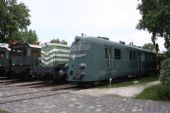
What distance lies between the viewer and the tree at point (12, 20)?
39.8m

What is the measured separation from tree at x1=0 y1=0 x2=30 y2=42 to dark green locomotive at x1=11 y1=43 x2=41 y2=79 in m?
12.5

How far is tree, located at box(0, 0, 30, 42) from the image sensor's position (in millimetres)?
39775

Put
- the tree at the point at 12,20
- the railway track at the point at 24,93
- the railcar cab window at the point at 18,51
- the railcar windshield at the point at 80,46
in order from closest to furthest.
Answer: the railway track at the point at 24,93 < the railcar windshield at the point at 80,46 < the railcar cab window at the point at 18,51 < the tree at the point at 12,20

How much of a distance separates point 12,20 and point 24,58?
50.7 ft

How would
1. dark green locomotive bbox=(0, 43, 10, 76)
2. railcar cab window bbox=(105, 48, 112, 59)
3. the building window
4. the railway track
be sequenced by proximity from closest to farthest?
1. the railway track
2. railcar cab window bbox=(105, 48, 112, 59)
3. the building window
4. dark green locomotive bbox=(0, 43, 10, 76)

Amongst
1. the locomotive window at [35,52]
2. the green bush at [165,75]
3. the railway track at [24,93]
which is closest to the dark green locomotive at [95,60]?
the railway track at [24,93]

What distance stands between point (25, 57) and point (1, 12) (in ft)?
43.8

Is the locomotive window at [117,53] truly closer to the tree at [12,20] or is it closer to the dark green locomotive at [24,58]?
the dark green locomotive at [24,58]

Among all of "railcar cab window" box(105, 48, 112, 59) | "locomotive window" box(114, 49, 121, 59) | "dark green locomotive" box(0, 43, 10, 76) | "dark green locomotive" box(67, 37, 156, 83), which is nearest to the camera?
"dark green locomotive" box(67, 37, 156, 83)

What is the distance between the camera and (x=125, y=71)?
2491 cm

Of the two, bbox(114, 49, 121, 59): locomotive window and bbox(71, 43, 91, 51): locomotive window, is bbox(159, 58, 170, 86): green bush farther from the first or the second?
bbox(114, 49, 121, 59): locomotive window

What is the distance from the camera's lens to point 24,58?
25.9m

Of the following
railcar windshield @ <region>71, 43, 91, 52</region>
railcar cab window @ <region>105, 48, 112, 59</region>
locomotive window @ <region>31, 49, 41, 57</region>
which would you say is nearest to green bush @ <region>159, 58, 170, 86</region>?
railcar windshield @ <region>71, 43, 91, 52</region>

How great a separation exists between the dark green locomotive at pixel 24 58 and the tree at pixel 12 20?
12.5 metres
